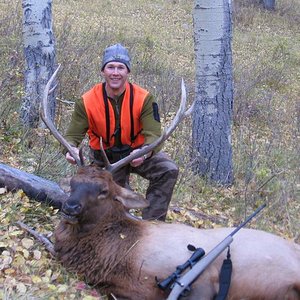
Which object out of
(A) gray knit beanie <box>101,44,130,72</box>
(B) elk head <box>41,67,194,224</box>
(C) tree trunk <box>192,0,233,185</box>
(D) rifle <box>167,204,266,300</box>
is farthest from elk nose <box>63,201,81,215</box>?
(C) tree trunk <box>192,0,233,185</box>

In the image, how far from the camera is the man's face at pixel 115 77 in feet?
19.1

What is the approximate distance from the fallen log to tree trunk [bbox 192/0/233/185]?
2516mm

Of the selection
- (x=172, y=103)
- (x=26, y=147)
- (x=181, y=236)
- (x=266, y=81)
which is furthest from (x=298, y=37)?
(x=181, y=236)

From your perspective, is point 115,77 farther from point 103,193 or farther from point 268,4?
point 268,4

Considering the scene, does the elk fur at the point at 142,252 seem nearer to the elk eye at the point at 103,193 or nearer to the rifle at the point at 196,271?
the elk eye at the point at 103,193

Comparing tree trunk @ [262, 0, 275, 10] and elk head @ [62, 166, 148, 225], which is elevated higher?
tree trunk @ [262, 0, 275, 10]

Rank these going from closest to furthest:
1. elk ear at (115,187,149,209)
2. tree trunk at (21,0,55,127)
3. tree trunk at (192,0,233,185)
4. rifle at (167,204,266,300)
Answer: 1. rifle at (167,204,266,300)
2. elk ear at (115,187,149,209)
3. tree trunk at (192,0,233,185)
4. tree trunk at (21,0,55,127)

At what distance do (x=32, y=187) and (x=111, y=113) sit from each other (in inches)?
39.7

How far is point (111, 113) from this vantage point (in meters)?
5.87

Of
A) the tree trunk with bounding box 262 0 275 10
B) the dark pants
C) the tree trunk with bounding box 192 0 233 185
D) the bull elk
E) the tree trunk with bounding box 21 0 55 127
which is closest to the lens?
the bull elk

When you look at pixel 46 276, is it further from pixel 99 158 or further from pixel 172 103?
pixel 172 103

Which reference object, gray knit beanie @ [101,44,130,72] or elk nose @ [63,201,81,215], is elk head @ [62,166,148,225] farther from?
gray knit beanie @ [101,44,130,72]

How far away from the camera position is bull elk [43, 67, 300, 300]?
15.5 feet

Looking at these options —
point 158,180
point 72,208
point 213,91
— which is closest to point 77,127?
point 158,180
